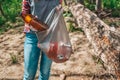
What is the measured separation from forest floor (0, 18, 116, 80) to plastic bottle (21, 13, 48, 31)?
6.13 feet

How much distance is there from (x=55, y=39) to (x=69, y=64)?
2413mm

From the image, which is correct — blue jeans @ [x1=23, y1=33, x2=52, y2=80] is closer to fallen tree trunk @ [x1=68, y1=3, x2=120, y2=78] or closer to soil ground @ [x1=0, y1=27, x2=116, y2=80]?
fallen tree trunk @ [x1=68, y1=3, x2=120, y2=78]

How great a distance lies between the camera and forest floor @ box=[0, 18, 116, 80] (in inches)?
200

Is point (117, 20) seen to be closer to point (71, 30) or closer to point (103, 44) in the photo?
point (71, 30)

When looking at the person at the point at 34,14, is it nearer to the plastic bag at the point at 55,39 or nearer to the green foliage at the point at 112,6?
the plastic bag at the point at 55,39

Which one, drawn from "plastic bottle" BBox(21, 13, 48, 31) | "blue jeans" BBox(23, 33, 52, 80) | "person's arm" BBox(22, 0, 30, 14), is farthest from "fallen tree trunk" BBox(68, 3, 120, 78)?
"person's arm" BBox(22, 0, 30, 14)

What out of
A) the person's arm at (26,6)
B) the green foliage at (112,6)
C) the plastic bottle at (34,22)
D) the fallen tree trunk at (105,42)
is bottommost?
the green foliage at (112,6)

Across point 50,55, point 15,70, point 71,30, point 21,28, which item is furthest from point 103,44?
point 21,28

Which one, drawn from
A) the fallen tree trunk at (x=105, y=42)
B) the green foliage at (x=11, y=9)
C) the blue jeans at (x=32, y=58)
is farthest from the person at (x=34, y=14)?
the green foliage at (x=11, y=9)

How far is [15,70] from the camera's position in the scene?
5.51m

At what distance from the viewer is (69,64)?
18.2 ft

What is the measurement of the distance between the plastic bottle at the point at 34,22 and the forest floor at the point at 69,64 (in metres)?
1.87

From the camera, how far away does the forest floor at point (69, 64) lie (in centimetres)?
507

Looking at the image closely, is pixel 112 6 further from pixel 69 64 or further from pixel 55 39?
pixel 55 39
